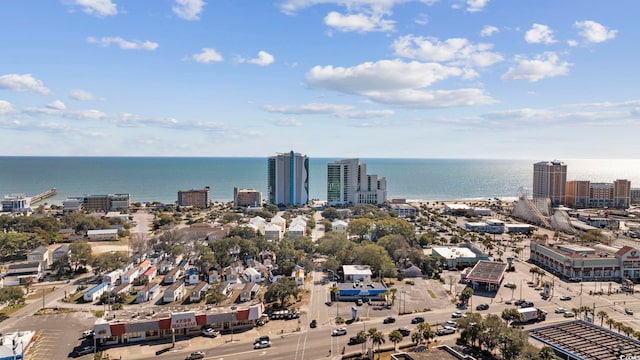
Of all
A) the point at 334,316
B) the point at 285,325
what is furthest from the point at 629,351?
the point at 285,325

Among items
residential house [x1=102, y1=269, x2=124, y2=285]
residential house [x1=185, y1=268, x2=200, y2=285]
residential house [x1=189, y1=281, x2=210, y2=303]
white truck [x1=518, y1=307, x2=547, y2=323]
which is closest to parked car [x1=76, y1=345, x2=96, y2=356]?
residential house [x1=189, y1=281, x2=210, y2=303]

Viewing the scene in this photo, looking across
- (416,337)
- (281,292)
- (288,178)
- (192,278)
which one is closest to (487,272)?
(416,337)

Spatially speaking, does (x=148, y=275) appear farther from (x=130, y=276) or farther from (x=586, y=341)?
(x=586, y=341)

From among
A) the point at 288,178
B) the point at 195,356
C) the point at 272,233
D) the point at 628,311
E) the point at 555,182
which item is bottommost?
the point at 195,356

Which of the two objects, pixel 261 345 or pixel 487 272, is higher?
pixel 487 272

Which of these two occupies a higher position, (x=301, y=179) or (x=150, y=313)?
(x=301, y=179)

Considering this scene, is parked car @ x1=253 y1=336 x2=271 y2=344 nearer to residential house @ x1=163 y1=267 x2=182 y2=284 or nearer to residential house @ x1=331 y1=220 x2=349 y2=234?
residential house @ x1=163 y1=267 x2=182 y2=284

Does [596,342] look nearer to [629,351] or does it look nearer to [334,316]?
[629,351]
